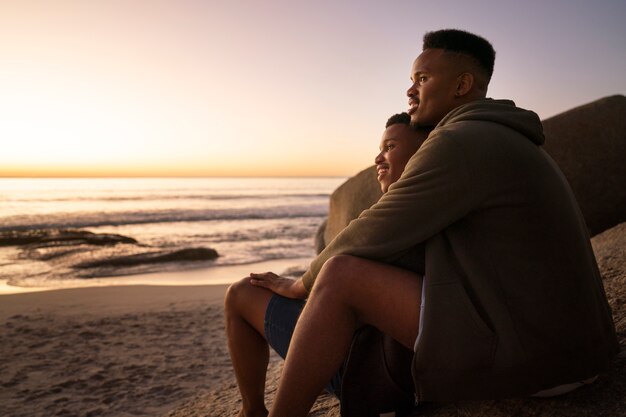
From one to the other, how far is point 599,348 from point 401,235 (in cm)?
70

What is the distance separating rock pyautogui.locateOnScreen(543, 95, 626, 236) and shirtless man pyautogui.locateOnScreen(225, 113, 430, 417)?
3.21 meters

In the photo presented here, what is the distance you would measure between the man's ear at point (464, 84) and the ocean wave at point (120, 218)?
2187 centimetres

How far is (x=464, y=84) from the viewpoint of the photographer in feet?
6.51

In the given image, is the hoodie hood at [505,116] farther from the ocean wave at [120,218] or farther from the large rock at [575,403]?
the ocean wave at [120,218]

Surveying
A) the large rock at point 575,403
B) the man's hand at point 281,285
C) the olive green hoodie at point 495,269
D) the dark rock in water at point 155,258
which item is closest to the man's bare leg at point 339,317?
the olive green hoodie at point 495,269

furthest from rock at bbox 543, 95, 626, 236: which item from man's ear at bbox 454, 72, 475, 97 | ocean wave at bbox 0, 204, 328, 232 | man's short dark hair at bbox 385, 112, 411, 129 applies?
ocean wave at bbox 0, 204, 328, 232

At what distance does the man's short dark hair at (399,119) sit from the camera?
2.35 metres

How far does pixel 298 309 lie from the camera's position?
1.99m

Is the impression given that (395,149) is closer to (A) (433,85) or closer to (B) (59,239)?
(A) (433,85)

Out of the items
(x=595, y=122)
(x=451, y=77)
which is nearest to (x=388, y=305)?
(x=451, y=77)

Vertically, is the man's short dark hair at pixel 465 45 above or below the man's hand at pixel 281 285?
above

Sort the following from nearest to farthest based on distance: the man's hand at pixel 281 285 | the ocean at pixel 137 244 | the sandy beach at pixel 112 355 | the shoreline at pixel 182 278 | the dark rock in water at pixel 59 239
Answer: the man's hand at pixel 281 285 < the sandy beach at pixel 112 355 < the shoreline at pixel 182 278 < the ocean at pixel 137 244 < the dark rock in water at pixel 59 239

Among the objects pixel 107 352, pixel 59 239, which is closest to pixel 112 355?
pixel 107 352

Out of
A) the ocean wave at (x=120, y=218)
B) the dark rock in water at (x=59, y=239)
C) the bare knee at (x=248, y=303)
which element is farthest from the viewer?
the ocean wave at (x=120, y=218)
